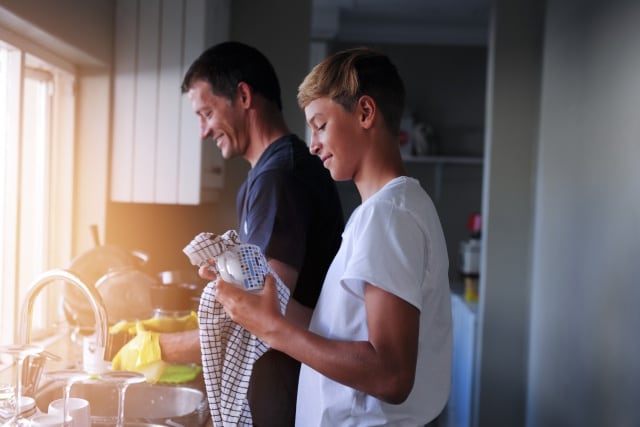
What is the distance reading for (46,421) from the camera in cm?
114

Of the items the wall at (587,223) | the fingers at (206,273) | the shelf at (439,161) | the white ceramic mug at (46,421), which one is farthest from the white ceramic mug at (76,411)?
the shelf at (439,161)

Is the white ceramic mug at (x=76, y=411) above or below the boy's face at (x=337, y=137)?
below

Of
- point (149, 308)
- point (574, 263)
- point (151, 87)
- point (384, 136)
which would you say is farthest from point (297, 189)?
point (574, 263)

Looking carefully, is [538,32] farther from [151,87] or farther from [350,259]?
[350,259]

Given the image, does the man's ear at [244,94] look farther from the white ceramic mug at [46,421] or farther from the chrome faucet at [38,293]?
the white ceramic mug at [46,421]

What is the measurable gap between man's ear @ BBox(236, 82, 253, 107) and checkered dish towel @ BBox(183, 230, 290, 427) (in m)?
0.57

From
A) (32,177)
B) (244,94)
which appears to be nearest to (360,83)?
(244,94)

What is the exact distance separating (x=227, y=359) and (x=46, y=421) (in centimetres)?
32

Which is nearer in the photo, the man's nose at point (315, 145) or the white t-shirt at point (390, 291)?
the white t-shirt at point (390, 291)

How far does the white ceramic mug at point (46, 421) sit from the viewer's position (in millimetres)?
1133

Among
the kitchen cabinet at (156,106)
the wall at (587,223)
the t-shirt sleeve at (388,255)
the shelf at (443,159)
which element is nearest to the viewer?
the t-shirt sleeve at (388,255)

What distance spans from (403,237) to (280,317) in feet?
0.75

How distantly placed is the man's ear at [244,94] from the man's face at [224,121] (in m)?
0.02

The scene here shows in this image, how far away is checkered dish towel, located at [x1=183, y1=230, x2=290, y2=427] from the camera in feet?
4.24
